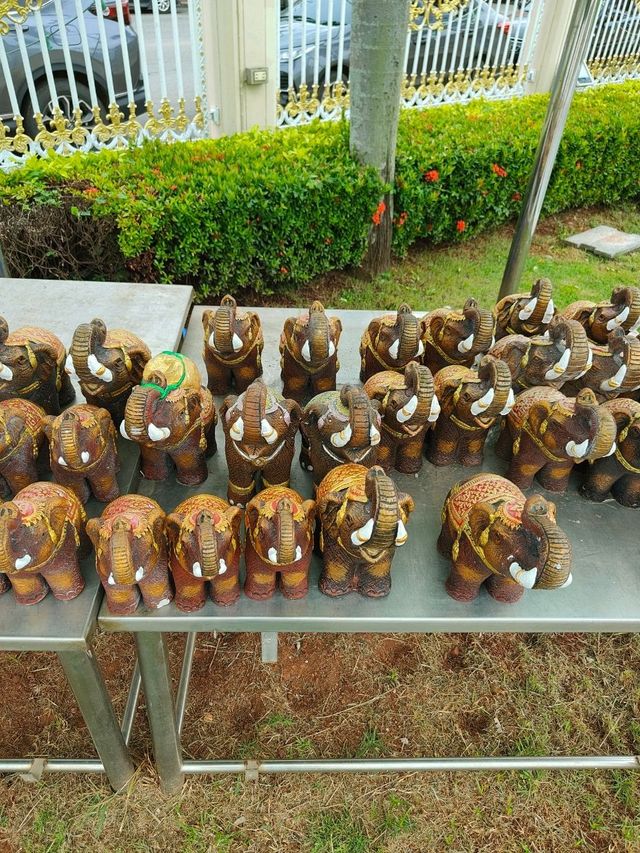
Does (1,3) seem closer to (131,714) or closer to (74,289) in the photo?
(74,289)

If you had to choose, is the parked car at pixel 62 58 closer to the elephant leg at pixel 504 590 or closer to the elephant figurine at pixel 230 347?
the elephant figurine at pixel 230 347

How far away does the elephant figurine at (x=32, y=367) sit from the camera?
159cm

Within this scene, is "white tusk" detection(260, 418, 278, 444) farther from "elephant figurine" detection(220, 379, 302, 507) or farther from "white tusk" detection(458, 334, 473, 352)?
"white tusk" detection(458, 334, 473, 352)

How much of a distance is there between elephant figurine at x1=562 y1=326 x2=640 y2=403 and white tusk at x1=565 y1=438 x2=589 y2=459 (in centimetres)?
34

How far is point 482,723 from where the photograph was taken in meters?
2.17

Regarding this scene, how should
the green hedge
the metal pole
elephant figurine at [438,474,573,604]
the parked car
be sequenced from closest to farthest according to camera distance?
1. elephant figurine at [438,474,573,604]
2. the metal pole
3. the green hedge
4. the parked car

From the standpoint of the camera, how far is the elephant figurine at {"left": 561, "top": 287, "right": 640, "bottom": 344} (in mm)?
1867

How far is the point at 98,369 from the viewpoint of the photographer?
1546 millimetres

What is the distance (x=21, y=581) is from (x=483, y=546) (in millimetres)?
971

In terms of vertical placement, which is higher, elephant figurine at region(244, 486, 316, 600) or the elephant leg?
elephant figurine at region(244, 486, 316, 600)

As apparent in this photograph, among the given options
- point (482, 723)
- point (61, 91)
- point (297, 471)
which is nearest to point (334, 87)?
point (61, 91)

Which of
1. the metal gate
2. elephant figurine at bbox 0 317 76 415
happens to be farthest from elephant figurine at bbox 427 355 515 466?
the metal gate

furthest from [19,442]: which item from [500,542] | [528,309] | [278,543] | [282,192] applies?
[282,192]

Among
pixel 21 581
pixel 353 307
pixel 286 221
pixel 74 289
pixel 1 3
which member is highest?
pixel 1 3
